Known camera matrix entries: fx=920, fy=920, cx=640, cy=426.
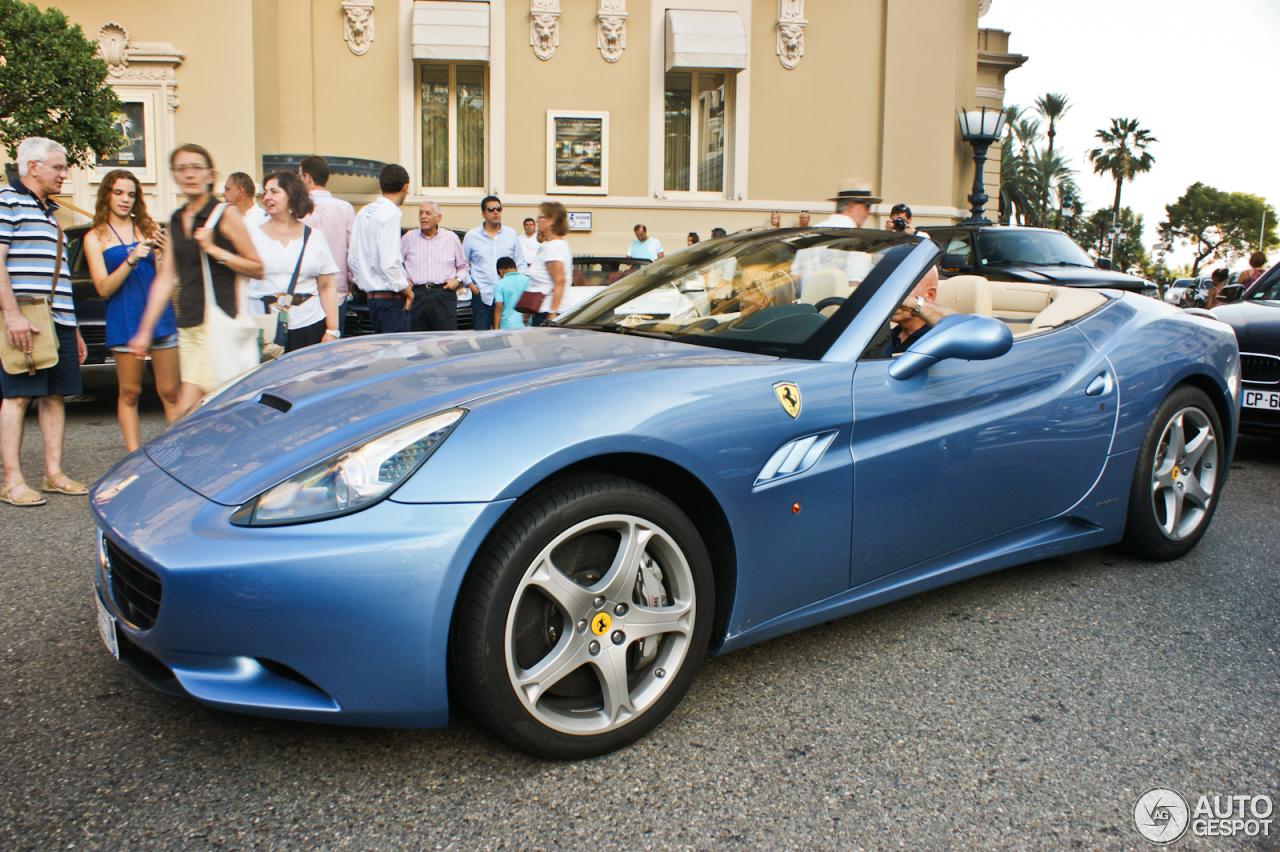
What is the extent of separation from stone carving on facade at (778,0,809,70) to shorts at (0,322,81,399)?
14785 mm

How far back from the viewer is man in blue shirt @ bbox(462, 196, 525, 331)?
836 cm

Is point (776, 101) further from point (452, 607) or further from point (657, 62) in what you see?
point (452, 607)

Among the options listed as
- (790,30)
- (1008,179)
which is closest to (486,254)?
(790,30)

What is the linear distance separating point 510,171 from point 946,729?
15416 millimetres

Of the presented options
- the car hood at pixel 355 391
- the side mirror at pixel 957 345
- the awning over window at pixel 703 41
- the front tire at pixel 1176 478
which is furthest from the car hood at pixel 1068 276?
the awning over window at pixel 703 41

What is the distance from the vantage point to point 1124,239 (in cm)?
7075

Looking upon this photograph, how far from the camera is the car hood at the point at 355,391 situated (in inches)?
80.4

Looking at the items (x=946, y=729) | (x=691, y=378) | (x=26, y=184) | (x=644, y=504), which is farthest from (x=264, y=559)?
(x=26, y=184)

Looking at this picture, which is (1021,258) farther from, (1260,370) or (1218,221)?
(1218,221)

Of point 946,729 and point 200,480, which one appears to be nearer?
point 200,480

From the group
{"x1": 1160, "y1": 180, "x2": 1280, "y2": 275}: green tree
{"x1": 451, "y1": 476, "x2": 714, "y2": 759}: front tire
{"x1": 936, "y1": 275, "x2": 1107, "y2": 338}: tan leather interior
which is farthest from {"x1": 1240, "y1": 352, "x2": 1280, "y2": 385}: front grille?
{"x1": 1160, "y1": 180, "x2": 1280, "y2": 275}: green tree

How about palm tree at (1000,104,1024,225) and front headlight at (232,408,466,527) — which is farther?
palm tree at (1000,104,1024,225)

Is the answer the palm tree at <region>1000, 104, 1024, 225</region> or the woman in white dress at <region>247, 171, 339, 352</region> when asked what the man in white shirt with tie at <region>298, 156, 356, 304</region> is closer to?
the woman in white dress at <region>247, 171, 339, 352</region>

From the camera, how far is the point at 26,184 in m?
4.37
